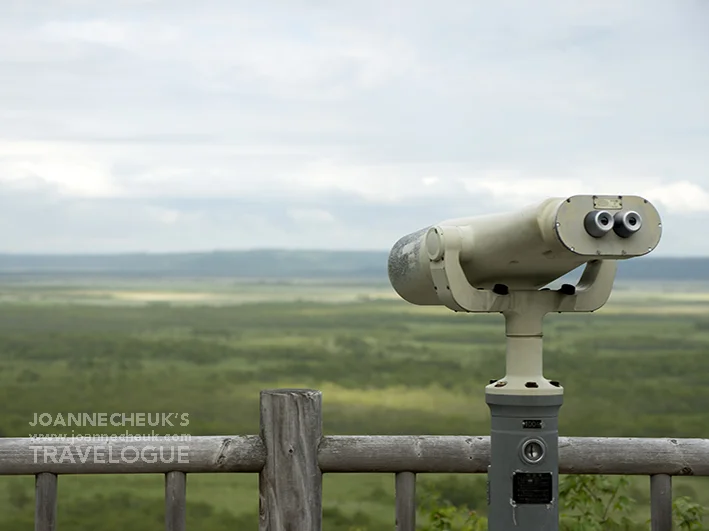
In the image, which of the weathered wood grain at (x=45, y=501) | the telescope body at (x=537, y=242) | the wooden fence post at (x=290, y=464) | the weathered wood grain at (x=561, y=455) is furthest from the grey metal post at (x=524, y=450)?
the weathered wood grain at (x=45, y=501)

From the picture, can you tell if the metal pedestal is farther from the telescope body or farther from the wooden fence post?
the wooden fence post

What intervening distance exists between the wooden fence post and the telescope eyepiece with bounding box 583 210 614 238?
116 centimetres

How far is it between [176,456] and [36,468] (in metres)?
0.43

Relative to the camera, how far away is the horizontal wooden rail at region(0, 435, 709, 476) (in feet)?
9.44

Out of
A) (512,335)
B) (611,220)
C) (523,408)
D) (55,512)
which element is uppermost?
(611,220)

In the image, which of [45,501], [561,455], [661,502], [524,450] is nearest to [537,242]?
[524,450]

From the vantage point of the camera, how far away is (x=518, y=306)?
234cm

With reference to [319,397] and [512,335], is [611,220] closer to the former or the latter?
[512,335]

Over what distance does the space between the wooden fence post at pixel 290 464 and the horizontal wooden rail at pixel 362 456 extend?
0.13 ft

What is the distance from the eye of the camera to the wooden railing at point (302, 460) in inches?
112

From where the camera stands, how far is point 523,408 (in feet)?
7.43

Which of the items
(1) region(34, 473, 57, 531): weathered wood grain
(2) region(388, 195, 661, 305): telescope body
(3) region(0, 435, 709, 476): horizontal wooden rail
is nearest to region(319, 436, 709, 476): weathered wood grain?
(3) region(0, 435, 709, 476): horizontal wooden rail

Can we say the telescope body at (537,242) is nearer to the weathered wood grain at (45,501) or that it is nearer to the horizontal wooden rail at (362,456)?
the horizontal wooden rail at (362,456)

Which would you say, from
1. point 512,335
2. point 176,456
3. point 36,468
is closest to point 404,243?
point 512,335
